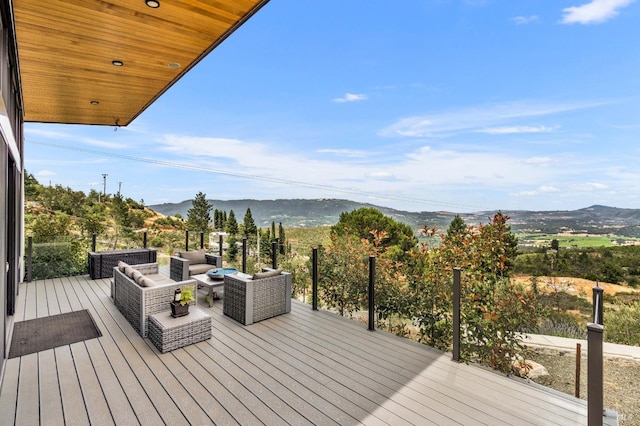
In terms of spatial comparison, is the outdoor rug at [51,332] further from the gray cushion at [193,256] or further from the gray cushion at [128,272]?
the gray cushion at [193,256]

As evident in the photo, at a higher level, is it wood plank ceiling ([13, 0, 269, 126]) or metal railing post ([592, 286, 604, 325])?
wood plank ceiling ([13, 0, 269, 126])

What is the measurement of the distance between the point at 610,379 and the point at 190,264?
6.19 metres

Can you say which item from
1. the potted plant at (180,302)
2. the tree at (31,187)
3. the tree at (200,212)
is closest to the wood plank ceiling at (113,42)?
the potted plant at (180,302)

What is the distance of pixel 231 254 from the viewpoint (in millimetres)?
8680

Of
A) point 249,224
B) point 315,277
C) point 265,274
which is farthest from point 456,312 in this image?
point 249,224

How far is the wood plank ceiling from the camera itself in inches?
94.2

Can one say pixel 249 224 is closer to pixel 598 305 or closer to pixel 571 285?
pixel 571 285

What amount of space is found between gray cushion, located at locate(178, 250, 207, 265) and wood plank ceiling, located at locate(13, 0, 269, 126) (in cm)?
294

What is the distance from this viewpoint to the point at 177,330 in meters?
3.37

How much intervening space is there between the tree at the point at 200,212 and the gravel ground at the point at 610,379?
14.6m

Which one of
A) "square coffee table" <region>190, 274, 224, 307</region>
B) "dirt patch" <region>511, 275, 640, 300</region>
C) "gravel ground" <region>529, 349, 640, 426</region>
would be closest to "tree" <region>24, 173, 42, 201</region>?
"square coffee table" <region>190, 274, 224, 307</region>

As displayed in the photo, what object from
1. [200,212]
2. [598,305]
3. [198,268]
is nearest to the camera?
Answer: [598,305]

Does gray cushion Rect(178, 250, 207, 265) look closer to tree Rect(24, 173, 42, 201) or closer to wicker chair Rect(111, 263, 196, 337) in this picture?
wicker chair Rect(111, 263, 196, 337)

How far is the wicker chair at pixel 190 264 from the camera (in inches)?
225
